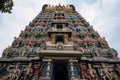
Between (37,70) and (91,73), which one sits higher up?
(37,70)

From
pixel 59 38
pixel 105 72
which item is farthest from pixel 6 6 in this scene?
pixel 59 38

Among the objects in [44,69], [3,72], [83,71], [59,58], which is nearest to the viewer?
[44,69]

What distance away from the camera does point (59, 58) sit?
19484mm

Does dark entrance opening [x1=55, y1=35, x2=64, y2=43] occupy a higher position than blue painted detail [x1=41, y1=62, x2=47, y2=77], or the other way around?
dark entrance opening [x1=55, y1=35, x2=64, y2=43]

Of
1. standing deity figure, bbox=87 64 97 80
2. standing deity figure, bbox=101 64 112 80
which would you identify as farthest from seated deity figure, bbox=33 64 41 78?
standing deity figure, bbox=101 64 112 80

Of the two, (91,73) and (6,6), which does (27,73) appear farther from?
(6,6)

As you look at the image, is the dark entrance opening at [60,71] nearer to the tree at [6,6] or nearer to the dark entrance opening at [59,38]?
the dark entrance opening at [59,38]

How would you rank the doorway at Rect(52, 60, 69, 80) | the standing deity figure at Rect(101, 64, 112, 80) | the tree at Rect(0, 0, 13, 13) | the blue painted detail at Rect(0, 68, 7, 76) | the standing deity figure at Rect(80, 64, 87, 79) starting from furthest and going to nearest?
the doorway at Rect(52, 60, 69, 80), the blue painted detail at Rect(0, 68, 7, 76), the standing deity figure at Rect(101, 64, 112, 80), the standing deity figure at Rect(80, 64, 87, 79), the tree at Rect(0, 0, 13, 13)

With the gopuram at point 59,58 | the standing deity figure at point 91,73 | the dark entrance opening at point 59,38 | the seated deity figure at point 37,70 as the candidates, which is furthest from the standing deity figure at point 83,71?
the dark entrance opening at point 59,38

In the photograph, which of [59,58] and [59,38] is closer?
[59,58]

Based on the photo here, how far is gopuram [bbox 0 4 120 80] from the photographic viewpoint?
62.6 feet

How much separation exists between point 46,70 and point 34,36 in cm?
996

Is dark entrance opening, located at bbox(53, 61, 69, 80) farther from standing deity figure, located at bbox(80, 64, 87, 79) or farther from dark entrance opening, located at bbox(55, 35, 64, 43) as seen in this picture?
dark entrance opening, located at bbox(55, 35, 64, 43)

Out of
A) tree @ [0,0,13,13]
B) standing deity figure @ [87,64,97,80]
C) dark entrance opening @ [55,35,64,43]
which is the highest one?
dark entrance opening @ [55,35,64,43]
